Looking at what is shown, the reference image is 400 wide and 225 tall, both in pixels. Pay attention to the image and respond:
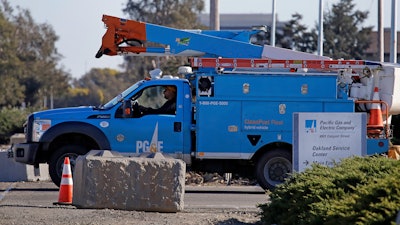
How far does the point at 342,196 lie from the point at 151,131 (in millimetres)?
7734

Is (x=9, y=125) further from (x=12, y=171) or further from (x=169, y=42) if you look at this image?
(x=169, y=42)

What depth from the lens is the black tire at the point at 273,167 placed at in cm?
1680

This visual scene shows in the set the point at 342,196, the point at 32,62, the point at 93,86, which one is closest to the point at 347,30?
the point at 32,62

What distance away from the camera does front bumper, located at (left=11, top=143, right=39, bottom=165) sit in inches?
664

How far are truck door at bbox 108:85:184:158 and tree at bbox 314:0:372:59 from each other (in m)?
34.4

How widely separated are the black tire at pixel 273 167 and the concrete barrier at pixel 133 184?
155 inches

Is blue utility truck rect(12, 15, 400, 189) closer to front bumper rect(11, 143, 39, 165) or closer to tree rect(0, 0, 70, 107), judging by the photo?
front bumper rect(11, 143, 39, 165)

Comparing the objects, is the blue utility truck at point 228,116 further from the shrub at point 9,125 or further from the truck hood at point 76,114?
the shrub at point 9,125

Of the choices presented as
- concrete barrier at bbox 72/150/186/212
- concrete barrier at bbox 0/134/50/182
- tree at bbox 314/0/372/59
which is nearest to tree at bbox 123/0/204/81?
tree at bbox 314/0/372/59

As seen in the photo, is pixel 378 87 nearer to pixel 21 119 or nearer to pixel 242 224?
pixel 242 224

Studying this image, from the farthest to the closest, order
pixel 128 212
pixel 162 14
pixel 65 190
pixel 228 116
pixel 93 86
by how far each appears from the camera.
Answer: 1. pixel 93 86
2. pixel 162 14
3. pixel 228 116
4. pixel 65 190
5. pixel 128 212

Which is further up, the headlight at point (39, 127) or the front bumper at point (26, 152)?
the headlight at point (39, 127)

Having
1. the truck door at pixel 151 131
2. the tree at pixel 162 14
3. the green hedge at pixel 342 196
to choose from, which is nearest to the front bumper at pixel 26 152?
the truck door at pixel 151 131

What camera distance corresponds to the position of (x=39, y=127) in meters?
17.0
